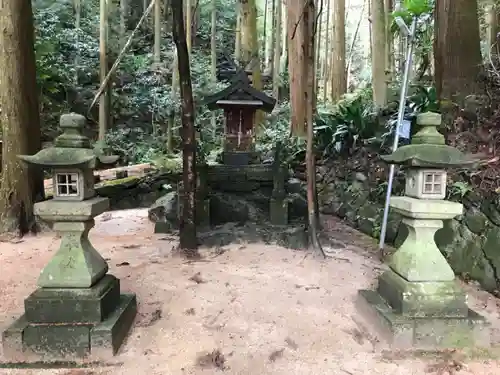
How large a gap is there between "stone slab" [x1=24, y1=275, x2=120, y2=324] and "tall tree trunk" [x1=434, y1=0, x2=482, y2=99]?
18.6 ft

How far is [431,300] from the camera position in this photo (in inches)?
130

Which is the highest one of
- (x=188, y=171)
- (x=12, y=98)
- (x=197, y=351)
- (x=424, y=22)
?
(x=424, y=22)

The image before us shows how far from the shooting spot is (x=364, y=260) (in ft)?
17.7

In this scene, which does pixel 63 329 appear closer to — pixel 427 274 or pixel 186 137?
pixel 186 137

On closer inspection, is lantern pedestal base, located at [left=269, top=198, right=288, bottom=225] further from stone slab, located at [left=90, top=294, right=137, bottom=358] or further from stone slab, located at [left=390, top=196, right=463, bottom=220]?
stone slab, located at [left=90, top=294, right=137, bottom=358]

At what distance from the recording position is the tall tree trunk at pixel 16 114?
6078 mm

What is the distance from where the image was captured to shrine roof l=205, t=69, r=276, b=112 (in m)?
6.07

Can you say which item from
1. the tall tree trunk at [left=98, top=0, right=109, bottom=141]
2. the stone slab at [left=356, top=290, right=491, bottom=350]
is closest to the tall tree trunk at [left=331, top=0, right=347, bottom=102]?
the tall tree trunk at [left=98, top=0, right=109, bottom=141]

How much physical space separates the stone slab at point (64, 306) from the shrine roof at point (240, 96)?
366 centimetres

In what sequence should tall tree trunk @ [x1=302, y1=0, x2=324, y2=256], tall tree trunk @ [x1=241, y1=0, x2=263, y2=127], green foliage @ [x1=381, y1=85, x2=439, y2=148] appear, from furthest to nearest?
tall tree trunk @ [x1=241, y1=0, x2=263, y2=127]
green foliage @ [x1=381, y1=85, x2=439, y2=148]
tall tree trunk @ [x1=302, y1=0, x2=324, y2=256]

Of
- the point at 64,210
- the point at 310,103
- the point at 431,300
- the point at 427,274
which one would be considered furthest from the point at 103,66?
the point at 431,300

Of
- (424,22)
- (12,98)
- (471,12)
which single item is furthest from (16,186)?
(424,22)

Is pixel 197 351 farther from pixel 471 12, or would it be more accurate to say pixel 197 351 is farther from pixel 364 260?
→ pixel 471 12

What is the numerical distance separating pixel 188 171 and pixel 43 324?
2463 millimetres
